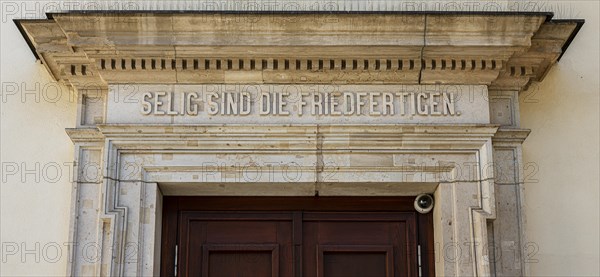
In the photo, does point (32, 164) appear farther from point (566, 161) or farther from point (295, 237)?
point (566, 161)

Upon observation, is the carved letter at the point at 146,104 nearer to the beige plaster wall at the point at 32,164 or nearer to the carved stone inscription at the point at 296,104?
the carved stone inscription at the point at 296,104

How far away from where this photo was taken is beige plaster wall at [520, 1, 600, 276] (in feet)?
20.5

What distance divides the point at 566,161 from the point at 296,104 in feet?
5.41

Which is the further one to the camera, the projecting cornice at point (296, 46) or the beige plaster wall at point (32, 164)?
the beige plaster wall at point (32, 164)

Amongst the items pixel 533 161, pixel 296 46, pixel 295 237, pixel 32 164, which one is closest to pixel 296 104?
pixel 296 46

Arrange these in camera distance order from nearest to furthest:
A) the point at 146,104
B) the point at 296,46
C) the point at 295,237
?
the point at 296,46 → the point at 146,104 → the point at 295,237

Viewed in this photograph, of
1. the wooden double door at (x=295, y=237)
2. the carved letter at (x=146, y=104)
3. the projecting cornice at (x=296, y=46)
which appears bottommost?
the wooden double door at (x=295, y=237)

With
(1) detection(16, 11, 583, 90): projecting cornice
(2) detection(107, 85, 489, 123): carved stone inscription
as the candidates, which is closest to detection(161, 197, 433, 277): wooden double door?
(2) detection(107, 85, 489, 123): carved stone inscription

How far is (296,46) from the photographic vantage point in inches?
241

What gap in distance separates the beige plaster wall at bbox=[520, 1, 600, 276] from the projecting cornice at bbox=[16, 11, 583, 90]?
0.31 metres

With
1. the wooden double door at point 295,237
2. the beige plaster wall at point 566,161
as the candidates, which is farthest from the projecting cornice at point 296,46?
the wooden double door at point 295,237

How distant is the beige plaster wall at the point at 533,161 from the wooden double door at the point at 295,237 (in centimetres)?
64

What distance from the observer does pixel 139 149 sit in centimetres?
618

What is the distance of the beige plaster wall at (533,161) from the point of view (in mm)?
6250
